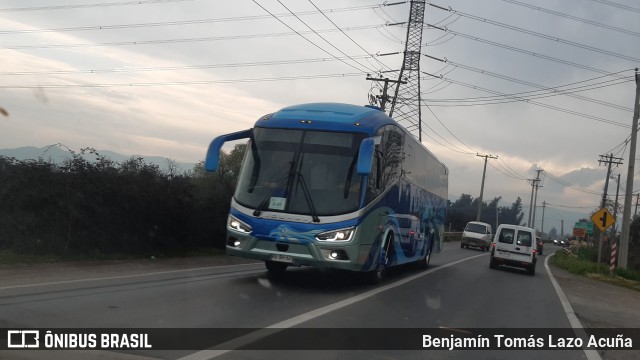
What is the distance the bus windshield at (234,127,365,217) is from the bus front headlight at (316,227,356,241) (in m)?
0.35

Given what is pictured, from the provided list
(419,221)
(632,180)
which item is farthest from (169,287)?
(632,180)

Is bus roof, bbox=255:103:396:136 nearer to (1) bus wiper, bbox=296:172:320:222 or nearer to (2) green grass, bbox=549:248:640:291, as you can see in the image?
(1) bus wiper, bbox=296:172:320:222

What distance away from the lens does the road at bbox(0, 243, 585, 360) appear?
26.0 feet

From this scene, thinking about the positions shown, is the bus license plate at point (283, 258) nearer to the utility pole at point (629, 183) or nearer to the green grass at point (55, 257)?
the green grass at point (55, 257)

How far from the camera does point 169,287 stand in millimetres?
11766

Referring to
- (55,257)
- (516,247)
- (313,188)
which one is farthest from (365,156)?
(516,247)

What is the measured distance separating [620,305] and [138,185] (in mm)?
14675

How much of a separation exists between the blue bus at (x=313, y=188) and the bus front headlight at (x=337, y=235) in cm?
2

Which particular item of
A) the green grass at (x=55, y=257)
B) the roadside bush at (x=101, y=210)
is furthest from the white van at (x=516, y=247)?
the green grass at (x=55, y=257)

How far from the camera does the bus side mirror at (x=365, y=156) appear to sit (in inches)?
430

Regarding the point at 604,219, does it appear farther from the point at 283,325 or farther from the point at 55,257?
the point at 283,325

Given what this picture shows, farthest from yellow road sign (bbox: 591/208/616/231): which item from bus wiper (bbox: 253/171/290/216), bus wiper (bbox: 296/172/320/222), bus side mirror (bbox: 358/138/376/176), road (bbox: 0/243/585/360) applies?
bus wiper (bbox: 253/171/290/216)

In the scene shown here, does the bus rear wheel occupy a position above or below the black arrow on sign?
below

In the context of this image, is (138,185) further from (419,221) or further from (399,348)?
(399,348)
